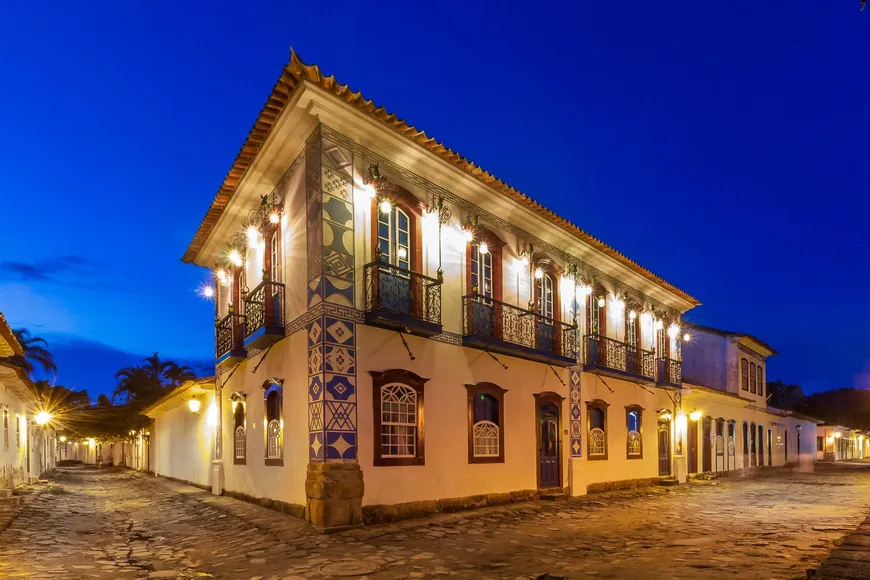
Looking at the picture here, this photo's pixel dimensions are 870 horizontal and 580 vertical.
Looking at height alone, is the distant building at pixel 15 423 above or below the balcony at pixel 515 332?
below

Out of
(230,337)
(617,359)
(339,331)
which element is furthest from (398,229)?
(617,359)

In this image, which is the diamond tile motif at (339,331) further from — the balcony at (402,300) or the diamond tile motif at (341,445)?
the diamond tile motif at (341,445)

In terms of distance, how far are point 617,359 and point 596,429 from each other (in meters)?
2.27

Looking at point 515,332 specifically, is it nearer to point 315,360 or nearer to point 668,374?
point 315,360

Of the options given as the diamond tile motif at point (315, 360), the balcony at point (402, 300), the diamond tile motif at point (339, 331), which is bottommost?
the diamond tile motif at point (315, 360)

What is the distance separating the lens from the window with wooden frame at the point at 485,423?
42.0 ft

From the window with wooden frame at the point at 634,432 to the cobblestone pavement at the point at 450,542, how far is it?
12.9 feet

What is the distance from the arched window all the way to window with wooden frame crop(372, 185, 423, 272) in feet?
10.4

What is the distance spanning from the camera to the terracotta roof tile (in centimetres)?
955

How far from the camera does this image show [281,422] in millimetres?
11711

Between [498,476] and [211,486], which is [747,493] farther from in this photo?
[211,486]

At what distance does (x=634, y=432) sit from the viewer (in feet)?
62.6

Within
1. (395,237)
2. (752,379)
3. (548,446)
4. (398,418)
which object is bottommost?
(548,446)

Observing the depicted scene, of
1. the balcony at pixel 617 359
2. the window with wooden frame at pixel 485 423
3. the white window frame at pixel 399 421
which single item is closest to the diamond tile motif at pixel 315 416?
the white window frame at pixel 399 421
